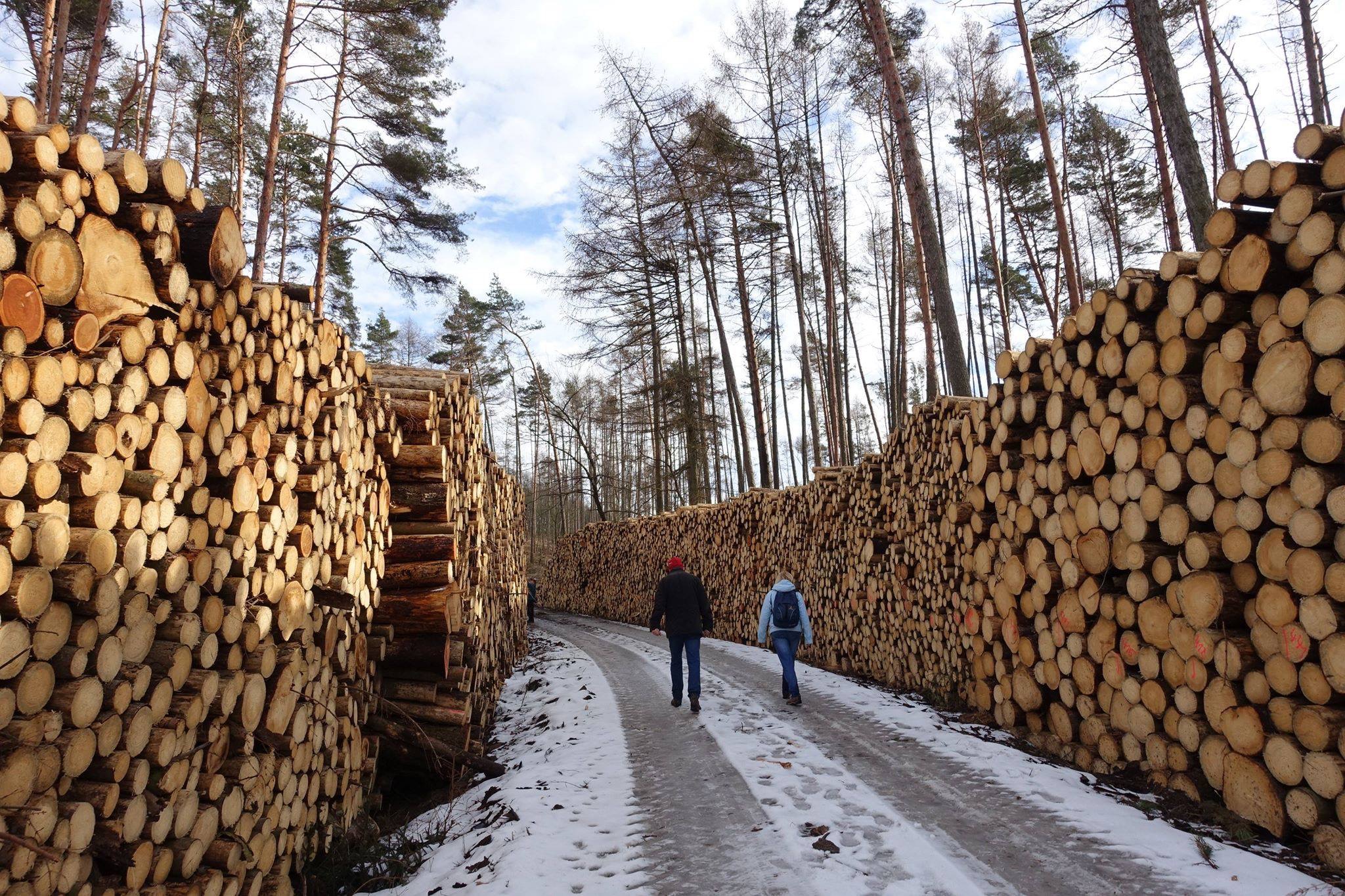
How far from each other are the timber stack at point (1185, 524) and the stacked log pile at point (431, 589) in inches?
183

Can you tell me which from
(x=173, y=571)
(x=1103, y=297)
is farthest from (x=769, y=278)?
(x=173, y=571)

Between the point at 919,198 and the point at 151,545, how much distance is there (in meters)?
10.00

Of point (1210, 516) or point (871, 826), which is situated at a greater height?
point (1210, 516)

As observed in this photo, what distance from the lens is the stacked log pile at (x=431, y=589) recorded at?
5566mm

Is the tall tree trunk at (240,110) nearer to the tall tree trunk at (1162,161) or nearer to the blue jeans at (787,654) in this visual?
the blue jeans at (787,654)

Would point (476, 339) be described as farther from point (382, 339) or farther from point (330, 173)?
point (330, 173)

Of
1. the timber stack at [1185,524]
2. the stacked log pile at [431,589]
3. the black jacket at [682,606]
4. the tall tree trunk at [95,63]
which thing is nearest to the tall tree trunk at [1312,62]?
the timber stack at [1185,524]

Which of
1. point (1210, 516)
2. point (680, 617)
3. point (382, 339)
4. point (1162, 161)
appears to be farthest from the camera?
point (382, 339)

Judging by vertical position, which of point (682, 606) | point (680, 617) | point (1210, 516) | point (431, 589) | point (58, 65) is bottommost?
point (680, 617)

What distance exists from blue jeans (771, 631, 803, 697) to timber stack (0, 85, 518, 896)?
4.55 m

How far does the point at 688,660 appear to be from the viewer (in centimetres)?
761

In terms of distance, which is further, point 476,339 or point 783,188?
point 476,339

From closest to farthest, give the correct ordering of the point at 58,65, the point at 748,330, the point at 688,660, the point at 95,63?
the point at 688,660, the point at 58,65, the point at 95,63, the point at 748,330

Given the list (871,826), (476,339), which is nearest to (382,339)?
(476,339)
